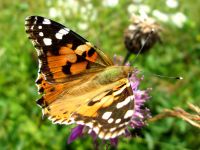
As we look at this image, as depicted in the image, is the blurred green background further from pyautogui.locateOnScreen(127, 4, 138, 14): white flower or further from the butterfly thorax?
the butterfly thorax

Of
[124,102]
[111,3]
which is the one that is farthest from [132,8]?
[124,102]

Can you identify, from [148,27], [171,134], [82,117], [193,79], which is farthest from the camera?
[193,79]

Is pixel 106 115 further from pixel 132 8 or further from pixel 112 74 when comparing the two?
pixel 132 8

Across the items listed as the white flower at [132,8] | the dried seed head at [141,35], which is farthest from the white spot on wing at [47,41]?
the white flower at [132,8]

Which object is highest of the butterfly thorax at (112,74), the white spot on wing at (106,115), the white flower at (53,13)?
the white flower at (53,13)

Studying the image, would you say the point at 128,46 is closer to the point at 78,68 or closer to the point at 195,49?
the point at 78,68

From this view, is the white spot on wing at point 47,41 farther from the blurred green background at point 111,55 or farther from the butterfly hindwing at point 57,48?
the blurred green background at point 111,55

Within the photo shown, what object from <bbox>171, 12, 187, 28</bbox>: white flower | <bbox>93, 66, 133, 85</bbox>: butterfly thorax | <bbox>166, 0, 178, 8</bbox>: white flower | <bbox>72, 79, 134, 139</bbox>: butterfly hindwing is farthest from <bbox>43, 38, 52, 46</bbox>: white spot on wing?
<bbox>166, 0, 178, 8</bbox>: white flower

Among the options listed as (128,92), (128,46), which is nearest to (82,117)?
(128,92)
